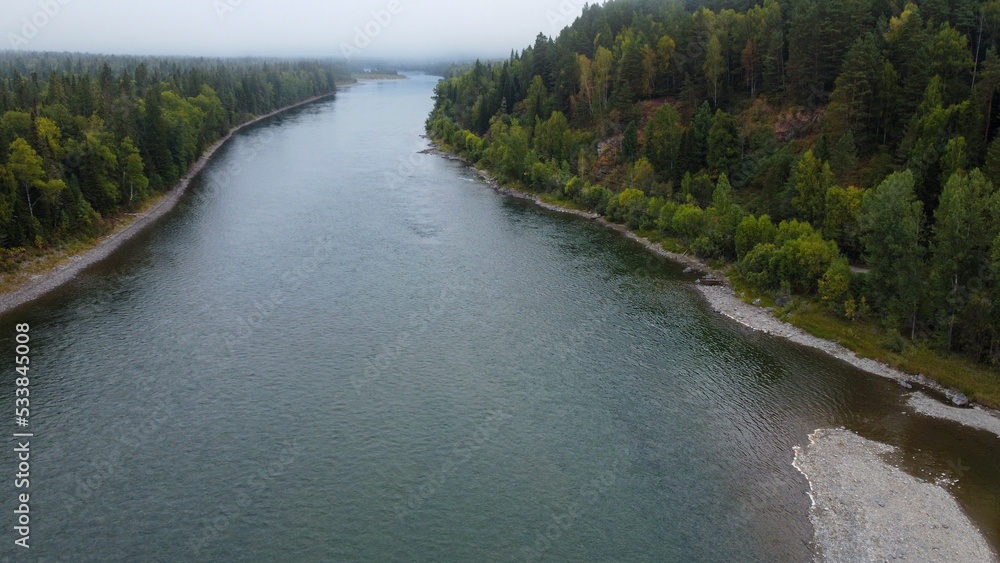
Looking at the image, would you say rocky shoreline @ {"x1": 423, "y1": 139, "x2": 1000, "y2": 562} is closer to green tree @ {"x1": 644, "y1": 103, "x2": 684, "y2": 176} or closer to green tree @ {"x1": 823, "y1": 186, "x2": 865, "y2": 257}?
green tree @ {"x1": 823, "y1": 186, "x2": 865, "y2": 257}

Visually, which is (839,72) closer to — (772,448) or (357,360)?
(772,448)

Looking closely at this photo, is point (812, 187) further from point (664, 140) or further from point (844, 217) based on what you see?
point (664, 140)

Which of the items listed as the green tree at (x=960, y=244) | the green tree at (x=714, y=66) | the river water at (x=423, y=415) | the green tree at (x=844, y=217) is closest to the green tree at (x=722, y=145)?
the green tree at (x=714, y=66)

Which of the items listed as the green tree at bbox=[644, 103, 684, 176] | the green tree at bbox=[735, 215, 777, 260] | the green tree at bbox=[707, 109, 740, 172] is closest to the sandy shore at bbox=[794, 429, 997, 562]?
the green tree at bbox=[735, 215, 777, 260]

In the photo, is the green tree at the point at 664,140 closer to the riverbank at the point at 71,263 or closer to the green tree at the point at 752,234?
the green tree at the point at 752,234

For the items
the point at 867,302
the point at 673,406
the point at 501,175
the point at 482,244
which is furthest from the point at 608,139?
the point at 673,406
